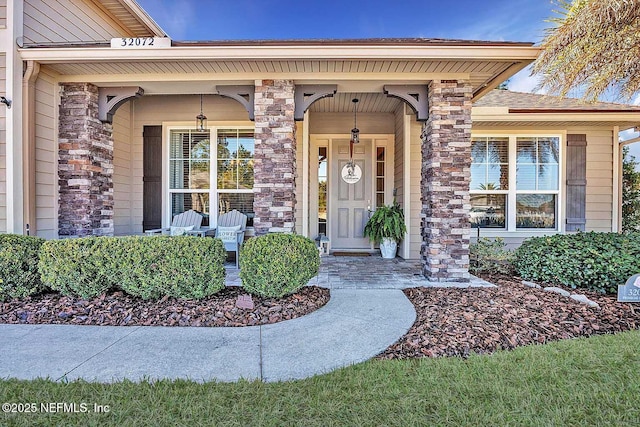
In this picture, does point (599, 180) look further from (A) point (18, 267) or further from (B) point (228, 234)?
(A) point (18, 267)

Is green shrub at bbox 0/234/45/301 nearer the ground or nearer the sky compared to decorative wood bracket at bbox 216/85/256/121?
nearer the ground

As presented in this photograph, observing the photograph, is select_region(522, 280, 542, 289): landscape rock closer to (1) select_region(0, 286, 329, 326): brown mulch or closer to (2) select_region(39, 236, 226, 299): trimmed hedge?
(1) select_region(0, 286, 329, 326): brown mulch

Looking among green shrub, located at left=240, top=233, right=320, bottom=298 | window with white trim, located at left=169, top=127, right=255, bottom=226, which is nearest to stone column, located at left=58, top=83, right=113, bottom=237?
window with white trim, located at left=169, top=127, right=255, bottom=226

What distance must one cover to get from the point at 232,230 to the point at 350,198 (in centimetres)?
287

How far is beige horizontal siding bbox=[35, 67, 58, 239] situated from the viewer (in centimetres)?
455

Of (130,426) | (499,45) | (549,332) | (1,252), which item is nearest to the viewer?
(130,426)

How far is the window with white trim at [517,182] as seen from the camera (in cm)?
669

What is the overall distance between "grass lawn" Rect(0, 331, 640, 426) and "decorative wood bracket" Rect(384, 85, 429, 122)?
3.44m

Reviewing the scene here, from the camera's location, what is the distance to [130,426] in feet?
5.59

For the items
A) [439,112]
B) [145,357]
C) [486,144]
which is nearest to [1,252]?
[145,357]

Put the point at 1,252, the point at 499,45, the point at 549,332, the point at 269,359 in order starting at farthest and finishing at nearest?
the point at 499,45 < the point at 1,252 < the point at 549,332 < the point at 269,359

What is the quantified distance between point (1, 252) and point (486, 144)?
299 inches

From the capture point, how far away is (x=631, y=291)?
3549mm

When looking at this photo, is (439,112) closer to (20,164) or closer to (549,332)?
(549,332)
